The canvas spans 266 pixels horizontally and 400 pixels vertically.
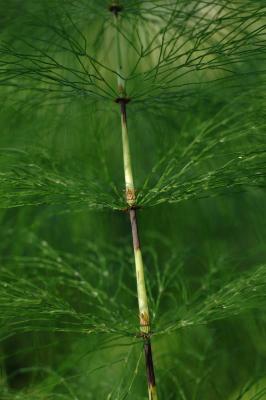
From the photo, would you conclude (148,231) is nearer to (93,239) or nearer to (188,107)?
(93,239)

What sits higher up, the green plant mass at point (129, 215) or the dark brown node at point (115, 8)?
the dark brown node at point (115, 8)

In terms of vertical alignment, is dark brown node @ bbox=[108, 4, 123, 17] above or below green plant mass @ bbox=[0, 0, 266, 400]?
above

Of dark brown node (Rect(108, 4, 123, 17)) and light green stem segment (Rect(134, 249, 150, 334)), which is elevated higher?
dark brown node (Rect(108, 4, 123, 17))

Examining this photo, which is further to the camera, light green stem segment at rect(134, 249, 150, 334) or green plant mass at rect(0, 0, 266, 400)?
green plant mass at rect(0, 0, 266, 400)

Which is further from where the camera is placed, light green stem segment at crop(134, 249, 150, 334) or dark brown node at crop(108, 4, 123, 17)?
dark brown node at crop(108, 4, 123, 17)

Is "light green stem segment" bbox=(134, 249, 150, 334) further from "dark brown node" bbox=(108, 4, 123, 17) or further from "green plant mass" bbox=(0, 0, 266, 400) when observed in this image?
"dark brown node" bbox=(108, 4, 123, 17)

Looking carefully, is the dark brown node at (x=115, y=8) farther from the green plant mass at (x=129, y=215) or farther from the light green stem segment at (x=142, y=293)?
the light green stem segment at (x=142, y=293)

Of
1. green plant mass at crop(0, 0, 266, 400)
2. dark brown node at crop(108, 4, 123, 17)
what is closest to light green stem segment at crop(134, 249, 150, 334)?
green plant mass at crop(0, 0, 266, 400)

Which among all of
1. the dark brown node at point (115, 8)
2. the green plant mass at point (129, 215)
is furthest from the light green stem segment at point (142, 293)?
the dark brown node at point (115, 8)
